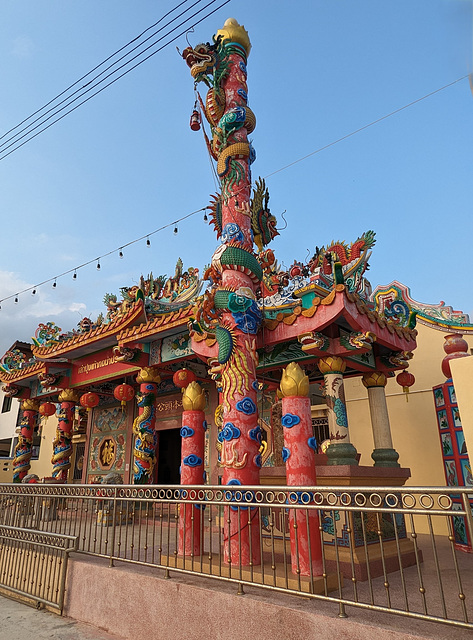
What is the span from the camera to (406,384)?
8.24 m

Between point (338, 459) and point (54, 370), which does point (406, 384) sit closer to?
point (338, 459)

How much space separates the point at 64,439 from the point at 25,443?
2742 millimetres

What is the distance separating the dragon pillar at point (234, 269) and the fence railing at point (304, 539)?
18.0 inches

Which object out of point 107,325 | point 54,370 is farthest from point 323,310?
point 54,370

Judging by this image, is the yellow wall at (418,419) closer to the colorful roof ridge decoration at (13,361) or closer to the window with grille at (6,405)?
the colorful roof ridge decoration at (13,361)

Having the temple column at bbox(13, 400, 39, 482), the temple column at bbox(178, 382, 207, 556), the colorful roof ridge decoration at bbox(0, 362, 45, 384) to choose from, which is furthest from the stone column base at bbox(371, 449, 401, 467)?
the temple column at bbox(13, 400, 39, 482)

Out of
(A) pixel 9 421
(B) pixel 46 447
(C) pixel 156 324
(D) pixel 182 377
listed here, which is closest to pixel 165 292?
(C) pixel 156 324

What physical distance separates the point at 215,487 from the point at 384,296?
8576mm

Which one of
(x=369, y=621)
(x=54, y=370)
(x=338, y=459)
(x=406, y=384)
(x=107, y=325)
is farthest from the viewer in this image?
(x=54, y=370)

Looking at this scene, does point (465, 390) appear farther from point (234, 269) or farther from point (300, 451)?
point (234, 269)

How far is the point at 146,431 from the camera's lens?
1059cm

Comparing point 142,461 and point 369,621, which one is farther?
point 142,461

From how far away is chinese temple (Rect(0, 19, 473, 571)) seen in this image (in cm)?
584

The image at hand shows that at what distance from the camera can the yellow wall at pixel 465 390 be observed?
107 inches
